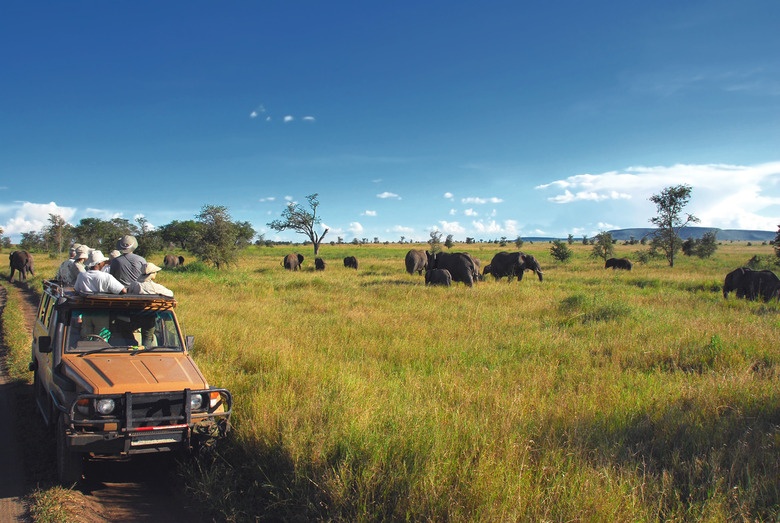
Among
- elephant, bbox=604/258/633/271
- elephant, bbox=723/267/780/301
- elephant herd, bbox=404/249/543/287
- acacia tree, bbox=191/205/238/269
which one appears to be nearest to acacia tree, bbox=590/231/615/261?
elephant, bbox=604/258/633/271

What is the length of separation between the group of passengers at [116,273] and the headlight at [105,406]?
1364 mm

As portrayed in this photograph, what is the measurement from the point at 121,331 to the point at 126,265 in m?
2.34

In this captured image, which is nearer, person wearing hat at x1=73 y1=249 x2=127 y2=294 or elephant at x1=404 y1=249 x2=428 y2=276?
person wearing hat at x1=73 y1=249 x2=127 y2=294

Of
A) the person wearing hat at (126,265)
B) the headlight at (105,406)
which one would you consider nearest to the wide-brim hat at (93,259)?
the person wearing hat at (126,265)

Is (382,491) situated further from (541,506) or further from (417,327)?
(417,327)

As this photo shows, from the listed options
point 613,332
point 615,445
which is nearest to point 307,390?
point 615,445

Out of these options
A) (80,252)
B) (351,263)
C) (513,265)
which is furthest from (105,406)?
(351,263)

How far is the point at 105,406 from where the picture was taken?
3.93 m

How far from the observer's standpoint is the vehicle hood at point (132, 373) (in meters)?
4.05

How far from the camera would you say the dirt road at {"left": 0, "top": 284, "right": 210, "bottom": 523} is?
152 inches

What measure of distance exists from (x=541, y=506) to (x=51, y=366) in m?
5.15

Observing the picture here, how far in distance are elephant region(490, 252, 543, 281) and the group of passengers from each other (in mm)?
21387

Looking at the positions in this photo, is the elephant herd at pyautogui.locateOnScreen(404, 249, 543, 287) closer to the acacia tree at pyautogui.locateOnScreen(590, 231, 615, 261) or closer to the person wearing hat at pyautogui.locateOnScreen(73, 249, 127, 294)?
the person wearing hat at pyautogui.locateOnScreen(73, 249, 127, 294)

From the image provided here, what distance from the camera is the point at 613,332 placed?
10.0 metres
